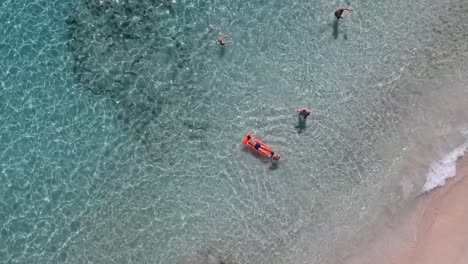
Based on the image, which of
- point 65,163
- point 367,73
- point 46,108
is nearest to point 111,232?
point 65,163

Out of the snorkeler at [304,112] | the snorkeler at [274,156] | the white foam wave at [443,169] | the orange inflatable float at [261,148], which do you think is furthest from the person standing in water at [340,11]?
the white foam wave at [443,169]

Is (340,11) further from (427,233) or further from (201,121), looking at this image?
(427,233)

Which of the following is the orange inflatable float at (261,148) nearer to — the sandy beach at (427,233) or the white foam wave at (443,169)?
the sandy beach at (427,233)

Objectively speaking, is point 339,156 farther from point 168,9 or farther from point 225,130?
point 168,9

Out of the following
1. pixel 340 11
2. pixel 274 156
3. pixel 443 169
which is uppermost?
pixel 340 11

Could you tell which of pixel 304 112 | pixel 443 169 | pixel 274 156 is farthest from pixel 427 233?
pixel 304 112

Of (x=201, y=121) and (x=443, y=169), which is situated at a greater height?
(x=443, y=169)

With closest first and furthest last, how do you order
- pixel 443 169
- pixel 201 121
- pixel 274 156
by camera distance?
pixel 443 169
pixel 274 156
pixel 201 121
